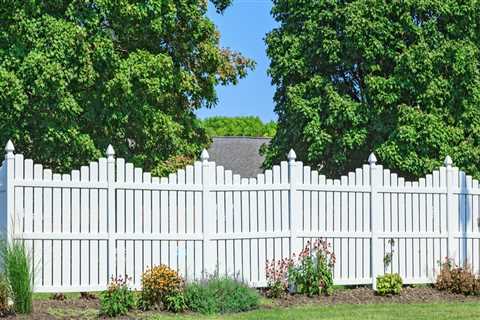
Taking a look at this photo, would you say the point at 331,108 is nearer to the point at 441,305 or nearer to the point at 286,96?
the point at 286,96

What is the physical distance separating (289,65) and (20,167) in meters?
11.1

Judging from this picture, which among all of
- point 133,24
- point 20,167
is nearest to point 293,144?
point 133,24

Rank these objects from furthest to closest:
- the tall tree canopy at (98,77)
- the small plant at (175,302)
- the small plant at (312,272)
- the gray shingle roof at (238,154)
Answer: the gray shingle roof at (238,154) → the tall tree canopy at (98,77) → the small plant at (312,272) → the small plant at (175,302)

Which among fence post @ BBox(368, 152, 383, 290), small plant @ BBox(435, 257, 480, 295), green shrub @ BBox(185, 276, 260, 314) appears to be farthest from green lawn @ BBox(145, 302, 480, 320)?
fence post @ BBox(368, 152, 383, 290)

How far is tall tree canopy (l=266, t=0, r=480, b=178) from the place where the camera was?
22.9m

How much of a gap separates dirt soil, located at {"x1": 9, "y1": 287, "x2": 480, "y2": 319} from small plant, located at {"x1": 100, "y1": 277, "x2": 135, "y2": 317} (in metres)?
0.16

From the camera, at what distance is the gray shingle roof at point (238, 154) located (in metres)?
41.8

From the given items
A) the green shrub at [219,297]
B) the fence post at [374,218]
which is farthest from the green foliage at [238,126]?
the green shrub at [219,297]

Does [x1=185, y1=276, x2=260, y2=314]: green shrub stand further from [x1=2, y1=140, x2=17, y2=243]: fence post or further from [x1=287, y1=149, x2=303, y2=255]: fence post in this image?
[x1=2, y1=140, x2=17, y2=243]: fence post

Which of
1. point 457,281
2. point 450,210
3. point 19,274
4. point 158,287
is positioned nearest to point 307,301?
point 158,287

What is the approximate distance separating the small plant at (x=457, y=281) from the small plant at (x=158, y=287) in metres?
5.21

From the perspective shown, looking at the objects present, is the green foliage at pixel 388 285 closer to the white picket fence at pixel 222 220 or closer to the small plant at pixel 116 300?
the white picket fence at pixel 222 220

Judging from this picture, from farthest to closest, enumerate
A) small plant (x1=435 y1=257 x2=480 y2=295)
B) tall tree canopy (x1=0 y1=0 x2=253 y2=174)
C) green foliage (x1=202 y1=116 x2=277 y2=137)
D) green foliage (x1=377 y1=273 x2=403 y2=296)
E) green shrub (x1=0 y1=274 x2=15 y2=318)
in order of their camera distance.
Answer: green foliage (x1=202 y1=116 x2=277 y2=137) → tall tree canopy (x1=0 y1=0 x2=253 y2=174) → small plant (x1=435 y1=257 x2=480 y2=295) → green foliage (x1=377 y1=273 x2=403 y2=296) → green shrub (x1=0 y1=274 x2=15 y2=318)

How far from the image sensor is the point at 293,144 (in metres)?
24.3
